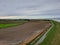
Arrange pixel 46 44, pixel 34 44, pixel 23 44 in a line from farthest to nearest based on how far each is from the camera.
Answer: pixel 46 44, pixel 34 44, pixel 23 44

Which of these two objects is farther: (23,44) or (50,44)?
(50,44)

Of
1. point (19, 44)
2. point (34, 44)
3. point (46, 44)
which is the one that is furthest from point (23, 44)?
point (46, 44)

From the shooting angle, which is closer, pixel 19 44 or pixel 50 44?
pixel 19 44

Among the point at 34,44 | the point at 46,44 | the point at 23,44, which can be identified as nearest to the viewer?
the point at 23,44

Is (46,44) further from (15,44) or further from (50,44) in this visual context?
(15,44)

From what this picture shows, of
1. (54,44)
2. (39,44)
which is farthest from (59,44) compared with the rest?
(39,44)

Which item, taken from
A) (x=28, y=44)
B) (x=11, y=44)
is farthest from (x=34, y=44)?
(x=11, y=44)

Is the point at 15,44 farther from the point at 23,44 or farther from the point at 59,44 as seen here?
the point at 59,44

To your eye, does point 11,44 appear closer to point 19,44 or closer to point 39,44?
point 19,44
